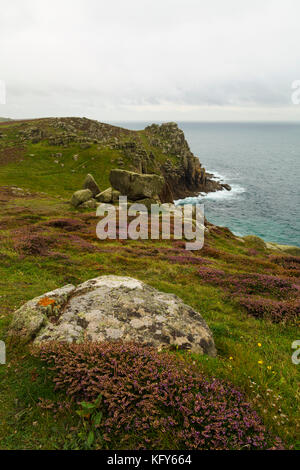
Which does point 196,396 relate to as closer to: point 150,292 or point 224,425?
point 224,425

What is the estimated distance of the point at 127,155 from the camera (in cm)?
10131

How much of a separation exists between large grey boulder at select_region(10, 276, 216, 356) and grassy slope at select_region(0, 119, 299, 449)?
84 cm

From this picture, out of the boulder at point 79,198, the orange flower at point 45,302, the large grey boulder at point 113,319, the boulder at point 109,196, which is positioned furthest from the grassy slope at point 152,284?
the boulder at point 109,196

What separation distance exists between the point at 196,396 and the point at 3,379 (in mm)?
5223

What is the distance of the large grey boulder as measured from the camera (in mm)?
8070

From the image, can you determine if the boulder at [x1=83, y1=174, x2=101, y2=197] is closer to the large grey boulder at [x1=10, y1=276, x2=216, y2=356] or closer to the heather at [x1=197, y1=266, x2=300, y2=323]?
the heather at [x1=197, y1=266, x2=300, y2=323]

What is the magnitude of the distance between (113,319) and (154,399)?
3606mm

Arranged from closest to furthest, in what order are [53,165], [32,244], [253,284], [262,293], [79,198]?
A: [262,293] → [253,284] → [32,244] → [79,198] → [53,165]

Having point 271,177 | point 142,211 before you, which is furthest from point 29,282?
point 271,177

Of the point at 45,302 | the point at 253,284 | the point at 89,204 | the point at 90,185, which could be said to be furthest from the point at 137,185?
the point at 45,302

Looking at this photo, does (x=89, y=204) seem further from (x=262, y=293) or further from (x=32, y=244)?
(x=262, y=293)

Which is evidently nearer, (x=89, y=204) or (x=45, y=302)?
(x=45, y=302)

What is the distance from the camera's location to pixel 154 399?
5.50 m

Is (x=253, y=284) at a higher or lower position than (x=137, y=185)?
lower
